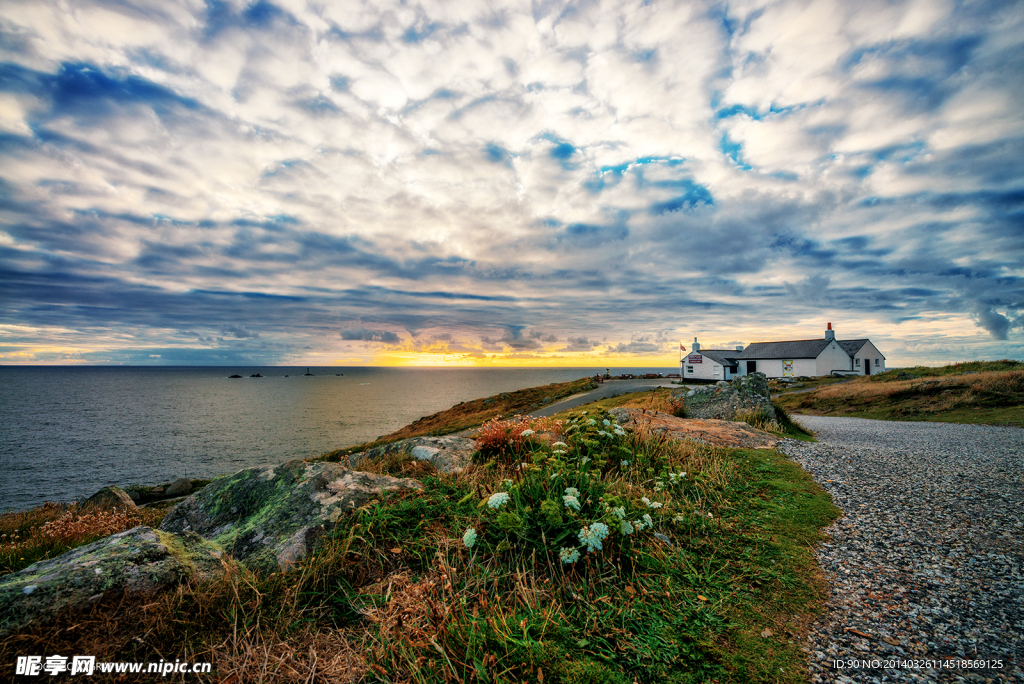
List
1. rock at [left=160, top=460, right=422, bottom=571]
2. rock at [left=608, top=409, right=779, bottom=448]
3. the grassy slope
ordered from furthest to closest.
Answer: the grassy slope < rock at [left=608, top=409, right=779, bottom=448] < rock at [left=160, top=460, right=422, bottom=571]

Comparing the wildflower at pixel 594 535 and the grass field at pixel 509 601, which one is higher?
the wildflower at pixel 594 535

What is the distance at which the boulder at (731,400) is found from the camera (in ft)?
46.8

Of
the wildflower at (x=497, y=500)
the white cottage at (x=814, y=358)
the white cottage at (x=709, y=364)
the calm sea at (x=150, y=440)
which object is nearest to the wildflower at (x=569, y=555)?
the wildflower at (x=497, y=500)

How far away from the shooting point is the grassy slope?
56.7 ft

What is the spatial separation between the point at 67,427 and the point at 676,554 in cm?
7610

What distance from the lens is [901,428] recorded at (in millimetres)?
15008

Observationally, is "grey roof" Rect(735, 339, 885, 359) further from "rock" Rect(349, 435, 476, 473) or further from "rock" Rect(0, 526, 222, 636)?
"rock" Rect(0, 526, 222, 636)

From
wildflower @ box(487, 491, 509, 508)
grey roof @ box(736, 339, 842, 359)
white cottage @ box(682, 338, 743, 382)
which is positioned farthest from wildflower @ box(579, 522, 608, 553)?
grey roof @ box(736, 339, 842, 359)

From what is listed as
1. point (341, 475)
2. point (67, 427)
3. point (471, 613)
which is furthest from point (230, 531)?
point (67, 427)

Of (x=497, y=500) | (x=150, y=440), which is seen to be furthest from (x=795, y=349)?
(x=150, y=440)

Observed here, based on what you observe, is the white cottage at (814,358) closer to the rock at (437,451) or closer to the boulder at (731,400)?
the boulder at (731,400)

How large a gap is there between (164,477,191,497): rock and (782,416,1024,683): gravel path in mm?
31244

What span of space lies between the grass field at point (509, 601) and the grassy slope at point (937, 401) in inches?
750

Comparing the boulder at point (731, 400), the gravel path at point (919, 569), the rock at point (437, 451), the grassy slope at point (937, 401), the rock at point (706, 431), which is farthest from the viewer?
the grassy slope at point (937, 401)
